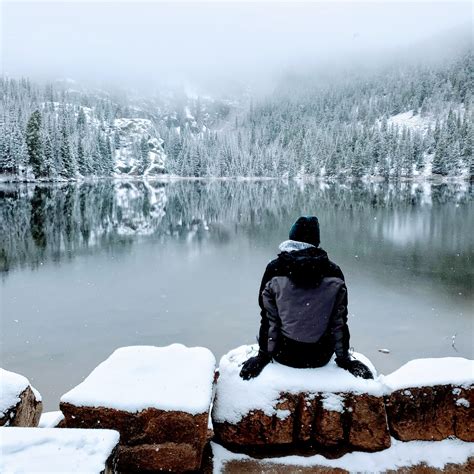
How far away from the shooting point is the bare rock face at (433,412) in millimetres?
4109

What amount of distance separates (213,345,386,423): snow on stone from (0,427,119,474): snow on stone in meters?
1.37

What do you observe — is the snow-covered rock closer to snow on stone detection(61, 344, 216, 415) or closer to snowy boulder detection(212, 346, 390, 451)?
snow on stone detection(61, 344, 216, 415)

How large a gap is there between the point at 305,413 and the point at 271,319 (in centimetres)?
96

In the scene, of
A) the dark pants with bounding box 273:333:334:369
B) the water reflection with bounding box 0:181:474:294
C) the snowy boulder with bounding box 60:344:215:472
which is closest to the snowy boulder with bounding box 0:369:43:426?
the snowy boulder with bounding box 60:344:215:472

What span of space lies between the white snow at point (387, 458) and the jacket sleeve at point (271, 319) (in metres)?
1.02

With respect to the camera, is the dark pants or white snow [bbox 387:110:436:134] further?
white snow [bbox 387:110:436:134]

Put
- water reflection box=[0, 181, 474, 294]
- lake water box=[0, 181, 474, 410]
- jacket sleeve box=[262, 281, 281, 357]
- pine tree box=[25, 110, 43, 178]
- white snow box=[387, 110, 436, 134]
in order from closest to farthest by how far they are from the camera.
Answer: jacket sleeve box=[262, 281, 281, 357]
lake water box=[0, 181, 474, 410]
water reflection box=[0, 181, 474, 294]
pine tree box=[25, 110, 43, 178]
white snow box=[387, 110, 436, 134]

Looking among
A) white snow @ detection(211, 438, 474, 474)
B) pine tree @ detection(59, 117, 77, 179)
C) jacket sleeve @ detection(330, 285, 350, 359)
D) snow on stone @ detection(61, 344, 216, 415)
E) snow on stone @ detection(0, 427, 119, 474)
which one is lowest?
white snow @ detection(211, 438, 474, 474)

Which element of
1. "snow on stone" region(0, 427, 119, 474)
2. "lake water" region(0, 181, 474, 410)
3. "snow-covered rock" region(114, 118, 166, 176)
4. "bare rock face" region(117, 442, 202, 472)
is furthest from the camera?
"snow-covered rock" region(114, 118, 166, 176)

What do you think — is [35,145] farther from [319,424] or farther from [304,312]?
[319,424]

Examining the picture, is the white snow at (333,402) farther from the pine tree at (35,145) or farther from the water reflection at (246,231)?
the pine tree at (35,145)

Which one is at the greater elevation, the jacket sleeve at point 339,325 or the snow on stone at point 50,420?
the jacket sleeve at point 339,325

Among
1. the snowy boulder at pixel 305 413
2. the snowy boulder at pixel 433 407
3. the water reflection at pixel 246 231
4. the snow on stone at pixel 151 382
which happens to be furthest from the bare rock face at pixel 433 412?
the water reflection at pixel 246 231

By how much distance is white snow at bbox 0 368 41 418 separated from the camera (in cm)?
368
